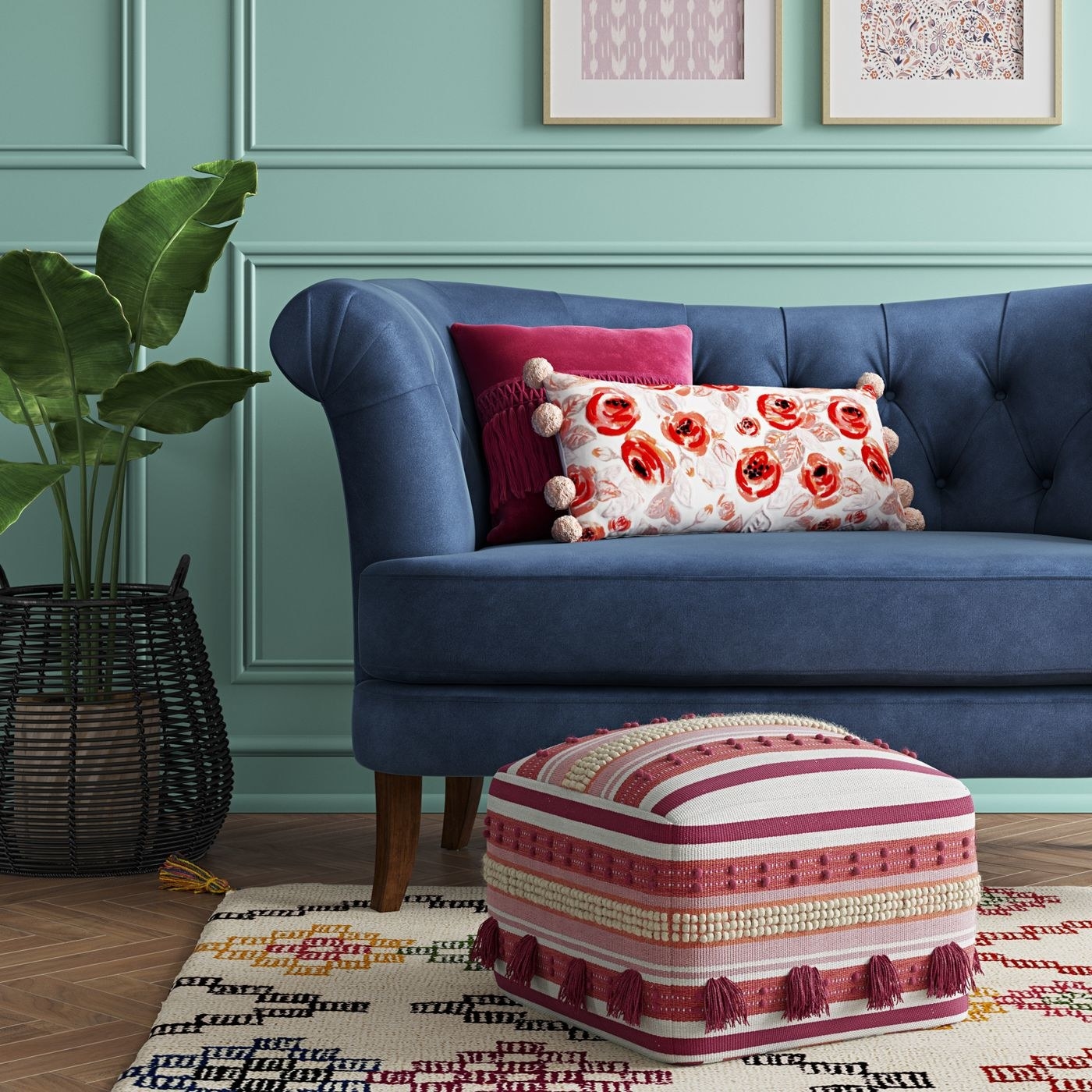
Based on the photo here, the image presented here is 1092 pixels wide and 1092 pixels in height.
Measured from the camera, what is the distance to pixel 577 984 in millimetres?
1347

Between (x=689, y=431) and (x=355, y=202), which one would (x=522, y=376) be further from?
(x=355, y=202)

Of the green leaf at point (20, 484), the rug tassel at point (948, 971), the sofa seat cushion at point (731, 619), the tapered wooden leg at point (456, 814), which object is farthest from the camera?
the tapered wooden leg at point (456, 814)

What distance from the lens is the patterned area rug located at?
129cm

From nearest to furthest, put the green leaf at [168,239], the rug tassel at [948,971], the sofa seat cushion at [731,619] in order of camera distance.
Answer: the rug tassel at [948,971] → the sofa seat cushion at [731,619] → the green leaf at [168,239]

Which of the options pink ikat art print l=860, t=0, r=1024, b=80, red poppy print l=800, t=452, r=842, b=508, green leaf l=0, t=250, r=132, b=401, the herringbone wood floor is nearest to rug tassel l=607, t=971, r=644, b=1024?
the herringbone wood floor

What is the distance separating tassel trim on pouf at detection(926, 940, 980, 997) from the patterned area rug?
57 millimetres

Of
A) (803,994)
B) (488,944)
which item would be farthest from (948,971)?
(488,944)

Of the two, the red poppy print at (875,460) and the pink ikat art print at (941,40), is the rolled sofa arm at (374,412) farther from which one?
the pink ikat art print at (941,40)

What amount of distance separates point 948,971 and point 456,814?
1147mm

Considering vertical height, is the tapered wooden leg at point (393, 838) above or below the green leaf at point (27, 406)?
below

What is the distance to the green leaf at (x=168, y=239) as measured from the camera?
2.24 m

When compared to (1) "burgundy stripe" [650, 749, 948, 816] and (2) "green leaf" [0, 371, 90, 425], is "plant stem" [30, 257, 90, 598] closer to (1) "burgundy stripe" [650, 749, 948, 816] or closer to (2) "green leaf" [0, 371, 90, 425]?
(2) "green leaf" [0, 371, 90, 425]

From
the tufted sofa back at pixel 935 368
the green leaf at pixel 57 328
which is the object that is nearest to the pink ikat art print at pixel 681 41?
the tufted sofa back at pixel 935 368

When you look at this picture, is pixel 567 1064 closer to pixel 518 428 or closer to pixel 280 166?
pixel 518 428
